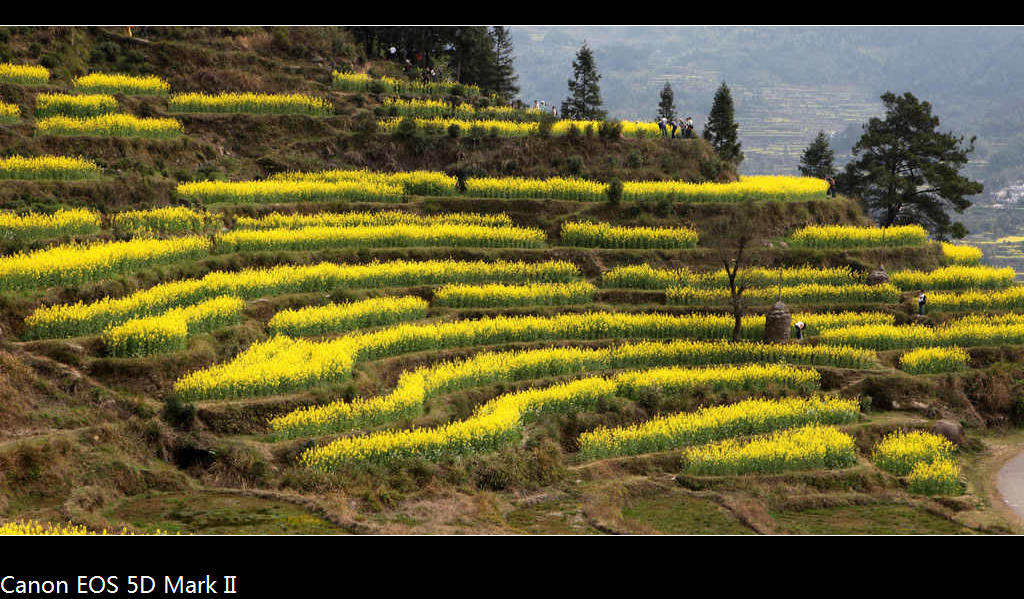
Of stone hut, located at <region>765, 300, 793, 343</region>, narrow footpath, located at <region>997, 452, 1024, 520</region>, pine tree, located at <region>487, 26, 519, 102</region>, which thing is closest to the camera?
narrow footpath, located at <region>997, 452, 1024, 520</region>

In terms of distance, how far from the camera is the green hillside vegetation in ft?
67.9

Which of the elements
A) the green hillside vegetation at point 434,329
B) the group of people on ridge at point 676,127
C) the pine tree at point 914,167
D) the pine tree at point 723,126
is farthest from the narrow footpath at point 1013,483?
the pine tree at point 723,126

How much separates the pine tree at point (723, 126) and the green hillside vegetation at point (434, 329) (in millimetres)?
7631

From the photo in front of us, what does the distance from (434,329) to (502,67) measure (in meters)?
31.8

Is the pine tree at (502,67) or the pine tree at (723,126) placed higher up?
the pine tree at (502,67)

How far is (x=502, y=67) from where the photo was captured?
186 feet

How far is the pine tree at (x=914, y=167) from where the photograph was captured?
153 ft

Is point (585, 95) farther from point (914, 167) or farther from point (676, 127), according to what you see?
point (914, 167)

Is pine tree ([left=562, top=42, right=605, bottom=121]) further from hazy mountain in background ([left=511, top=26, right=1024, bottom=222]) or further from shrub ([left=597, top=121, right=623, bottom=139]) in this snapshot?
hazy mountain in background ([left=511, top=26, right=1024, bottom=222])

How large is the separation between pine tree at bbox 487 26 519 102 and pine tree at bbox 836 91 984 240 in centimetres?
1962

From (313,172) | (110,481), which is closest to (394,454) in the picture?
(110,481)

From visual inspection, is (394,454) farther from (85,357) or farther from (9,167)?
(9,167)

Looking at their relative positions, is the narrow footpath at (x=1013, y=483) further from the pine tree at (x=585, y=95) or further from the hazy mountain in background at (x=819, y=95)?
the hazy mountain in background at (x=819, y=95)

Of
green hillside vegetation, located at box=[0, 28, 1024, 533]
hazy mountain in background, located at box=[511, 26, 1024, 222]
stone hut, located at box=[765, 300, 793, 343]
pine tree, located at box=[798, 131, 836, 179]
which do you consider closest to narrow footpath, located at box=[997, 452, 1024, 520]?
green hillside vegetation, located at box=[0, 28, 1024, 533]
